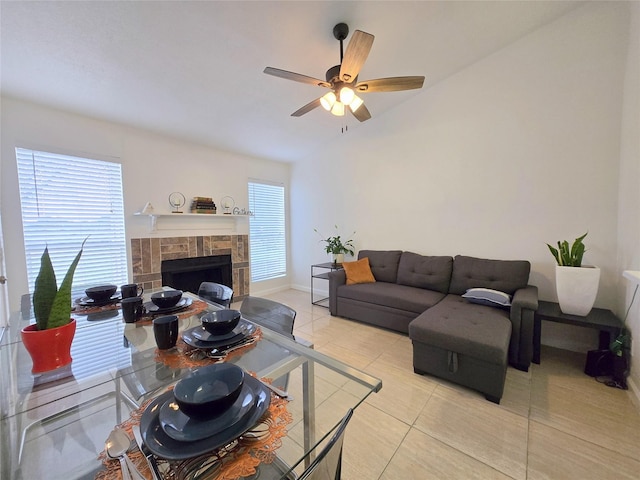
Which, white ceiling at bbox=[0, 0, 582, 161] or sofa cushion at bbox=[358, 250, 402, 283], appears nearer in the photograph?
white ceiling at bbox=[0, 0, 582, 161]

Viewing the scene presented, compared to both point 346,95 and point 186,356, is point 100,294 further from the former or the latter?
point 346,95

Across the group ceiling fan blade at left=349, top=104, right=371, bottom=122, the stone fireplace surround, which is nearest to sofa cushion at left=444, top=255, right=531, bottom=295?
ceiling fan blade at left=349, top=104, right=371, bottom=122

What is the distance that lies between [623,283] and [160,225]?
4.97 m

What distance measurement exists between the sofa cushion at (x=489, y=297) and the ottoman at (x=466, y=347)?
116mm

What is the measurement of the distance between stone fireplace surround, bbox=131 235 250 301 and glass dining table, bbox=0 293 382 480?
2035 millimetres

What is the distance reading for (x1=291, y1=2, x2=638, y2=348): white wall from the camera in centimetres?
230

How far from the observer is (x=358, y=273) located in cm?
351

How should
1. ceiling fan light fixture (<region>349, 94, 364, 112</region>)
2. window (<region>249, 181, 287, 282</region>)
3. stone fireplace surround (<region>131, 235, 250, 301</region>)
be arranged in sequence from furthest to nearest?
1. window (<region>249, 181, 287, 282</region>)
2. stone fireplace surround (<region>131, 235, 250, 301</region>)
3. ceiling fan light fixture (<region>349, 94, 364, 112</region>)

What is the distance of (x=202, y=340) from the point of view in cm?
102

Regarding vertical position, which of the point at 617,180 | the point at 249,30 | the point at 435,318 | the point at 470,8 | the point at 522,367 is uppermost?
the point at 470,8

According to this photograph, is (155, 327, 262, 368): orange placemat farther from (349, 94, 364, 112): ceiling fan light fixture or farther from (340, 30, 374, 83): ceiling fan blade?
(349, 94, 364, 112): ceiling fan light fixture

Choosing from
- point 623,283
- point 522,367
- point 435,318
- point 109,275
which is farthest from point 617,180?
point 109,275

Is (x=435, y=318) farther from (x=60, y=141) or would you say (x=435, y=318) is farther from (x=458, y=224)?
(x=60, y=141)

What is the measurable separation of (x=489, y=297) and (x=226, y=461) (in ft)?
8.75
